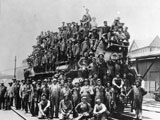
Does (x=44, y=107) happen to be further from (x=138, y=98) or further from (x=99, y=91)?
(x=138, y=98)

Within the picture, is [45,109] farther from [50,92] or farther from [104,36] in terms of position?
[104,36]

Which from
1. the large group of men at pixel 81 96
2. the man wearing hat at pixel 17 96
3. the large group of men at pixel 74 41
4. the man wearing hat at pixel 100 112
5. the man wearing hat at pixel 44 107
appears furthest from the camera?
the man wearing hat at pixel 17 96

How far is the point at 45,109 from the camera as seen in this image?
30.5ft

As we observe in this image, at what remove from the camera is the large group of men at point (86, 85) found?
8.85 metres

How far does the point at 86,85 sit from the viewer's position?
9141mm

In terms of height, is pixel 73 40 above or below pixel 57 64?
above

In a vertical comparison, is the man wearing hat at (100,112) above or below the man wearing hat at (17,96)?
above

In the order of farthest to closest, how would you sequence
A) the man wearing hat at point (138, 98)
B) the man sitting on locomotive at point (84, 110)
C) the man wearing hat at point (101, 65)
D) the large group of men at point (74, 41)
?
the large group of men at point (74, 41)
the man wearing hat at point (101, 65)
the man wearing hat at point (138, 98)
the man sitting on locomotive at point (84, 110)

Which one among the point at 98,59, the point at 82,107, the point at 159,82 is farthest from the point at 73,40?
the point at 159,82

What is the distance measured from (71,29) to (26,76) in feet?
23.4

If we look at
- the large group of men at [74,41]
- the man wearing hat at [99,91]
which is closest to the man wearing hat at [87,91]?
the man wearing hat at [99,91]

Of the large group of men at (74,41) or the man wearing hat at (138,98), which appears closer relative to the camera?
the man wearing hat at (138,98)

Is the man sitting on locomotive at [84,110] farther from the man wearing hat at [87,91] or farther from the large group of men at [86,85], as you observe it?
the man wearing hat at [87,91]

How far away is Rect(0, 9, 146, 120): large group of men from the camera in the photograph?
8852 millimetres
